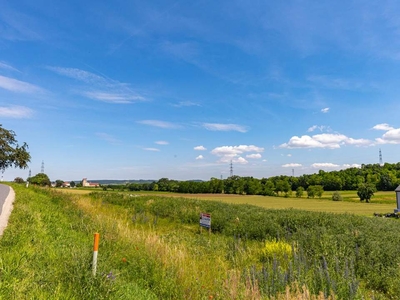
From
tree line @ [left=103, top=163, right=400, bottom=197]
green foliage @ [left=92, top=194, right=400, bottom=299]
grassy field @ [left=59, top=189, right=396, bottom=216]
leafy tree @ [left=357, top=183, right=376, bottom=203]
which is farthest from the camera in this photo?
tree line @ [left=103, top=163, right=400, bottom=197]

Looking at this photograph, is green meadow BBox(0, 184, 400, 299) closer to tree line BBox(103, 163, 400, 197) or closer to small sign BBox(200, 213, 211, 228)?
small sign BBox(200, 213, 211, 228)

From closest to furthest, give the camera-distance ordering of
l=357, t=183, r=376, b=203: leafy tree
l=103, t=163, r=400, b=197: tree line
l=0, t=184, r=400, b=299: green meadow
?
l=0, t=184, r=400, b=299: green meadow → l=357, t=183, r=376, b=203: leafy tree → l=103, t=163, r=400, b=197: tree line

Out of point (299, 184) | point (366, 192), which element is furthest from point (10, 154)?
point (299, 184)

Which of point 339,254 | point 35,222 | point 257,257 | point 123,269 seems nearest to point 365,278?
point 339,254

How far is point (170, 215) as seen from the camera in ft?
67.5

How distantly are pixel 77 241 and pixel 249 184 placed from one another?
104 m

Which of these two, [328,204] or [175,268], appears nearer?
[175,268]

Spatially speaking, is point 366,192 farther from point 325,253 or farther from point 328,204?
point 325,253

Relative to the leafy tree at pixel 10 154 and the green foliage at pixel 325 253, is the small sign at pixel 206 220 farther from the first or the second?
the leafy tree at pixel 10 154

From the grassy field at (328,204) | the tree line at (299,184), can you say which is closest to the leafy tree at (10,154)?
the grassy field at (328,204)

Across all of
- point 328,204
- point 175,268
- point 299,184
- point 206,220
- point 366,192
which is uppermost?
point 299,184

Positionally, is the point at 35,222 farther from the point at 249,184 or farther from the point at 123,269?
the point at 249,184

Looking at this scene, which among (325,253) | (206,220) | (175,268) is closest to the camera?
(175,268)

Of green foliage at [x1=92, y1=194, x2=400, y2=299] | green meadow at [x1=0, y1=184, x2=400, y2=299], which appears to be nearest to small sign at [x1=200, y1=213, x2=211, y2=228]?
green meadow at [x1=0, y1=184, x2=400, y2=299]
